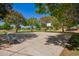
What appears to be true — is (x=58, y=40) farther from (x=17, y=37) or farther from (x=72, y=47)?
(x=17, y=37)

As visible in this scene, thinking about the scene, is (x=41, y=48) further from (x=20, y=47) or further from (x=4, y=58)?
(x=4, y=58)

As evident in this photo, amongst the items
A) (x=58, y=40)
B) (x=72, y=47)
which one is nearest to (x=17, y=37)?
(x=58, y=40)

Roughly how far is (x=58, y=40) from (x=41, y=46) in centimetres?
67

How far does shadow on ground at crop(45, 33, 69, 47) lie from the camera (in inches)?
302

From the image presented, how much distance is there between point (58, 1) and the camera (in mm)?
6684

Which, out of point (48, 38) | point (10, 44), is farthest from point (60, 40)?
point (10, 44)

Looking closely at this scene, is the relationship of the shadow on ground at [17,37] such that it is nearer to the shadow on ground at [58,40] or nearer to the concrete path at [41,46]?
the concrete path at [41,46]

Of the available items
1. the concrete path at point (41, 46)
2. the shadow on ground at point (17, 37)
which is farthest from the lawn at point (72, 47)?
the shadow on ground at point (17, 37)

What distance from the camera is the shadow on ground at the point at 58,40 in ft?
25.2

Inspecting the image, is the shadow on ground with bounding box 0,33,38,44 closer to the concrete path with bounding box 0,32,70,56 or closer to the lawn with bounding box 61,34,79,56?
the concrete path with bounding box 0,32,70,56

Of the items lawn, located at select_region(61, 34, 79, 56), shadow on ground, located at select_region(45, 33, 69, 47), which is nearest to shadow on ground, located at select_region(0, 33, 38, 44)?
shadow on ground, located at select_region(45, 33, 69, 47)

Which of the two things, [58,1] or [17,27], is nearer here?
[58,1]

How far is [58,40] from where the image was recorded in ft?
25.4

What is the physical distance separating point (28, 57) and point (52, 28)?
1348 mm
